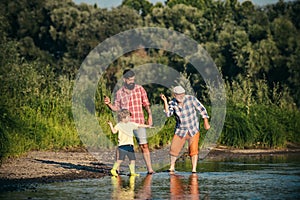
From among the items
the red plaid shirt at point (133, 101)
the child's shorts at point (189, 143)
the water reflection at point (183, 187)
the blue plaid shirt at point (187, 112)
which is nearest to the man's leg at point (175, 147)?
the child's shorts at point (189, 143)

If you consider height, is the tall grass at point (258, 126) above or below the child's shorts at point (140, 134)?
above

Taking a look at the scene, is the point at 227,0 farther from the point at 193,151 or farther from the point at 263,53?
the point at 193,151

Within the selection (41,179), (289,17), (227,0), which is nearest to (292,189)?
(41,179)

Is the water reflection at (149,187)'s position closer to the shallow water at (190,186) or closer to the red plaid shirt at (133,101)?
the shallow water at (190,186)

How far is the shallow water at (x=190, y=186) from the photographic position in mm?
11336

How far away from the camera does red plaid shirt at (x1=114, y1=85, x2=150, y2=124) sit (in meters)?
14.5

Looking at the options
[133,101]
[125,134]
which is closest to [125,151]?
[125,134]

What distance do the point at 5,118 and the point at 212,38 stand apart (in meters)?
39.9

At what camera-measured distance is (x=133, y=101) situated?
1450 cm

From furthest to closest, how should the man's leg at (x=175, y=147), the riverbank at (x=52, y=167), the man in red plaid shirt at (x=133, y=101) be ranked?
the man's leg at (x=175, y=147) < the man in red plaid shirt at (x=133, y=101) < the riverbank at (x=52, y=167)

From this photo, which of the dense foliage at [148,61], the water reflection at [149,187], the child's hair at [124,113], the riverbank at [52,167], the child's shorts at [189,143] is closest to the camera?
the water reflection at [149,187]

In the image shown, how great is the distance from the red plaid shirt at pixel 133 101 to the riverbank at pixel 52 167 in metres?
1.35

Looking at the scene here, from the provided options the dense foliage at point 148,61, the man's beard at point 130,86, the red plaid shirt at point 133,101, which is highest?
the dense foliage at point 148,61

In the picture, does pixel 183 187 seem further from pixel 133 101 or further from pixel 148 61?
pixel 148 61
